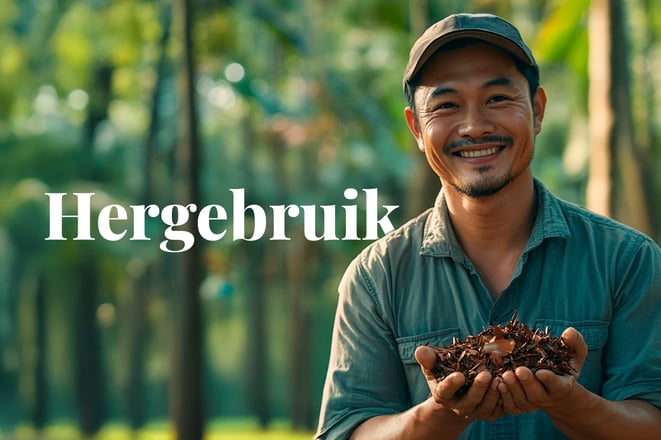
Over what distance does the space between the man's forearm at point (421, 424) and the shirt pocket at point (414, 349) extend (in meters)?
0.10

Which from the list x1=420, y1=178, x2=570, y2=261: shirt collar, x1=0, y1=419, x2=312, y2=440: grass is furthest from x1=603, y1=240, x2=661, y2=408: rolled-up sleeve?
x1=0, y1=419, x2=312, y2=440: grass

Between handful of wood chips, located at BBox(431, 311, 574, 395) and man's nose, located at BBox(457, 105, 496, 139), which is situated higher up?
man's nose, located at BBox(457, 105, 496, 139)

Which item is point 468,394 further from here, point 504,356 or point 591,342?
point 591,342

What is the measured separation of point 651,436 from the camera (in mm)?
3160

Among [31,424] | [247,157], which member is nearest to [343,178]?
[247,157]

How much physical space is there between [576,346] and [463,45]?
32.0 inches

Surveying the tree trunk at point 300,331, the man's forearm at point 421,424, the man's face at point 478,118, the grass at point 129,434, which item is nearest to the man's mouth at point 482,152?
the man's face at point 478,118

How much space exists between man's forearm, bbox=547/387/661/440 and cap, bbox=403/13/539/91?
85 centimetres

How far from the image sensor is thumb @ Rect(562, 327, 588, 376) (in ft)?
9.72

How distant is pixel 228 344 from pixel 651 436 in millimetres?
41581

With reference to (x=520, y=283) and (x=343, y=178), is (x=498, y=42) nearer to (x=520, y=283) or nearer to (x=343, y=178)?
(x=520, y=283)

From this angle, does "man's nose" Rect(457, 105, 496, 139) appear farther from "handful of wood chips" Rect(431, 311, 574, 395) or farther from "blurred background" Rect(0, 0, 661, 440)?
"blurred background" Rect(0, 0, 661, 440)

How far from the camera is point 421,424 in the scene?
309 cm

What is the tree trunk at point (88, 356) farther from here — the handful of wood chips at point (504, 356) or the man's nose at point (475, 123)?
the handful of wood chips at point (504, 356)
